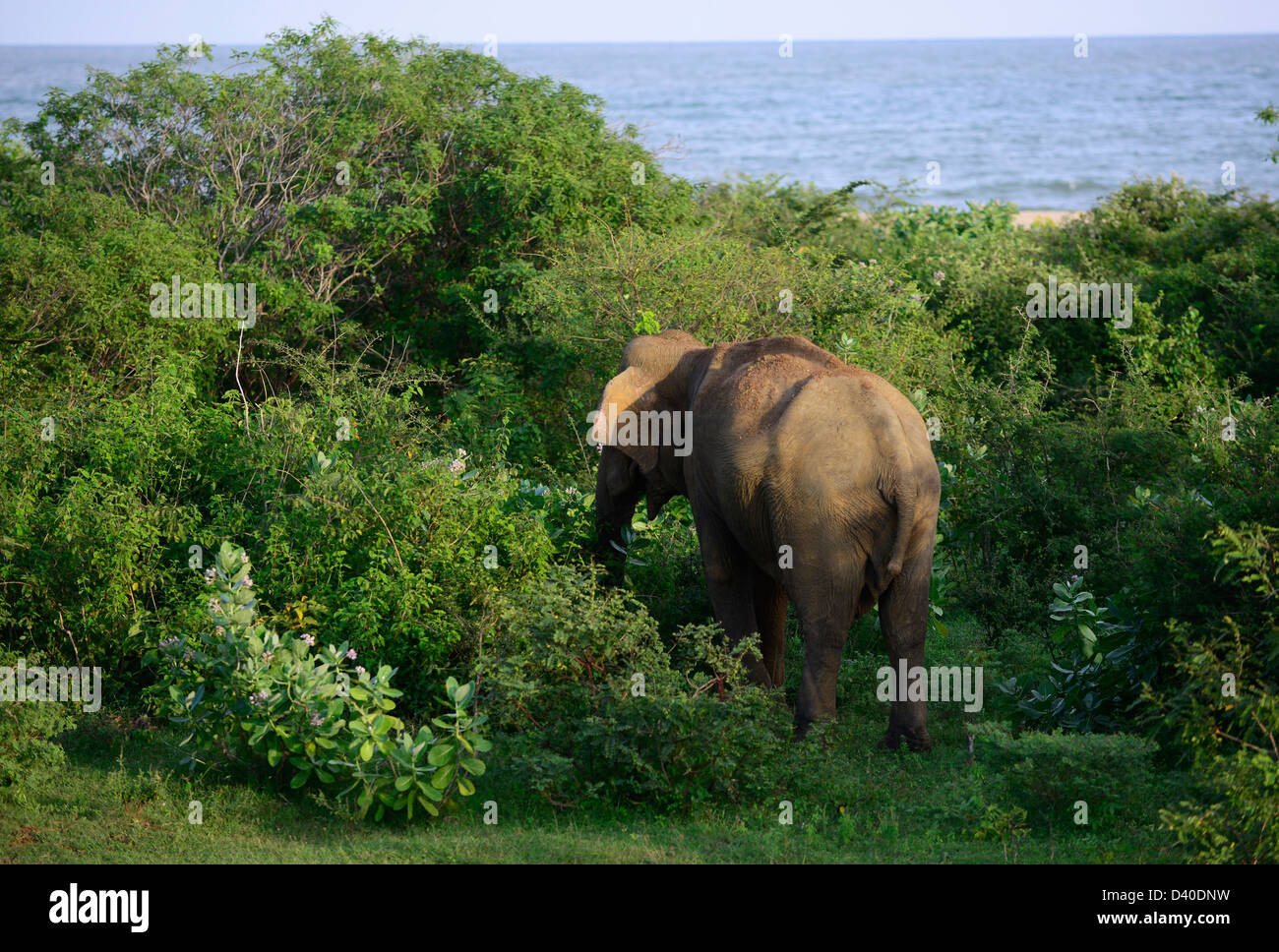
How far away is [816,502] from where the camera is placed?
27.8 ft

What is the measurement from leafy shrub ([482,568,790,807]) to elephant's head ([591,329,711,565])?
57.6 inches

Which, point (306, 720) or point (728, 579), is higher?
point (728, 579)

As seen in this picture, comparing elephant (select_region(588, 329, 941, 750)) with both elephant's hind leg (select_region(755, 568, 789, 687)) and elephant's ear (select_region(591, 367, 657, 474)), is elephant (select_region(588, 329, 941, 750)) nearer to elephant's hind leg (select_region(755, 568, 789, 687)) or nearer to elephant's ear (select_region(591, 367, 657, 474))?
elephant's hind leg (select_region(755, 568, 789, 687))

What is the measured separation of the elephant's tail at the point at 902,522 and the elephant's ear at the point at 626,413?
2200 millimetres

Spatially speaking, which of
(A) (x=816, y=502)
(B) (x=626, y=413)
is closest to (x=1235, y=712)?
(A) (x=816, y=502)

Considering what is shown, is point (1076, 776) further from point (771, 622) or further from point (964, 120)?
point (964, 120)

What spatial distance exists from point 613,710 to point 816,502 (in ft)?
5.79

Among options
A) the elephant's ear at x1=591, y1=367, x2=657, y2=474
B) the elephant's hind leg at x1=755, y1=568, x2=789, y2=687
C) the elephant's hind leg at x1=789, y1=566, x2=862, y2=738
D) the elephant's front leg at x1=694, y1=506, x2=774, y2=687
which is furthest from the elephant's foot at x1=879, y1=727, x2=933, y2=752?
the elephant's ear at x1=591, y1=367, x2=657, y2=474

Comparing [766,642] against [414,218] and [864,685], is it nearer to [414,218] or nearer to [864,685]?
[864,685]

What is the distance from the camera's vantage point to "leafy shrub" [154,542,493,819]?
25.2 ft

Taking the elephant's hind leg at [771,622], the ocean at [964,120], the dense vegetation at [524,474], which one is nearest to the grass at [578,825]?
the dense vegetation at [524,474]

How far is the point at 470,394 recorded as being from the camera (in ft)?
45.6

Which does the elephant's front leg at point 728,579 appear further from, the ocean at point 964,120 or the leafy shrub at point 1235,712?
the ocean at point 964,120
